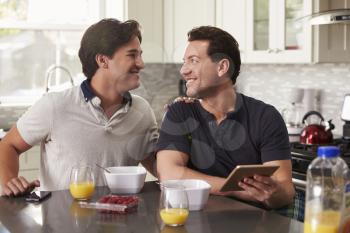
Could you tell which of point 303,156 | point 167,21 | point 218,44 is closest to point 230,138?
point 218,44

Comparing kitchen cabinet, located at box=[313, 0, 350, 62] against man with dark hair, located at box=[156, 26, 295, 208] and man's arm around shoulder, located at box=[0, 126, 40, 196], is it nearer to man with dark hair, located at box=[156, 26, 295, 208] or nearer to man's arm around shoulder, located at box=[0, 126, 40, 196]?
man with dark hair, located at box=[156, 26, 295, 208]

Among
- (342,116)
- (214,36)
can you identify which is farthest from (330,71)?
(214,36)

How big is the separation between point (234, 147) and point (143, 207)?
0.59 m

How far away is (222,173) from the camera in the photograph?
2.38 m

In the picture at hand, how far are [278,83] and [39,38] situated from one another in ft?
6.59

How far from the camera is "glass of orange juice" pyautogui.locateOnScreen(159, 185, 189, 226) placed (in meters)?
1.71

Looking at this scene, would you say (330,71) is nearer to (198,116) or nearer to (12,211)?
(198,116)

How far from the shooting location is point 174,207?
171cm

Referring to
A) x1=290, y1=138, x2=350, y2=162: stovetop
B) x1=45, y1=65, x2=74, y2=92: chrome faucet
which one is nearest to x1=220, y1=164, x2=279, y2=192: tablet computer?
x1=290, y1=138, x2=350, y2=162: stovetop

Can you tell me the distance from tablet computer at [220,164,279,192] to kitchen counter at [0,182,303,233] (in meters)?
0.08

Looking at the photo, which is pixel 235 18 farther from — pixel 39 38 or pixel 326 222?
pixel 326 222

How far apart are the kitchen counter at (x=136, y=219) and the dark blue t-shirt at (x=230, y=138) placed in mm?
354

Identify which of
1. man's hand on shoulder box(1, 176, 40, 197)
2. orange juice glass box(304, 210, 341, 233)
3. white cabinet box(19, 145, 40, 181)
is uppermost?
orange juice glass box(304, 210, 341, 233)

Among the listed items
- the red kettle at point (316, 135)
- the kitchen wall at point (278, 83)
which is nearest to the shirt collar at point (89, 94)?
the red kettle at point (316, 135)
